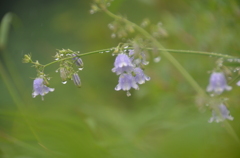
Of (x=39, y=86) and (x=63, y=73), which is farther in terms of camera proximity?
(x=39, y=86)

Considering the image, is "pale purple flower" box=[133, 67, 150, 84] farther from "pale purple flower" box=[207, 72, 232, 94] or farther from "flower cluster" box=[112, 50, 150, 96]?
"pale purple flower" box=[207, 72, 232, 94]

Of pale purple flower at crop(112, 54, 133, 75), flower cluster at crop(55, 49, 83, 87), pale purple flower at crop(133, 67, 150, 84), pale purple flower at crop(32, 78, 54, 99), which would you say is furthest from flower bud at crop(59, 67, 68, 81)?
pale purple flower at crop(133, 67, 150, 84)

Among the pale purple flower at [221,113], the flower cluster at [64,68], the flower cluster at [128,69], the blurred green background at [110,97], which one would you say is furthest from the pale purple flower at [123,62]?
the pale purple flower at [221,113]

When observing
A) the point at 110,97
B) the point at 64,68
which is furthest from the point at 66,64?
the point at 110,97

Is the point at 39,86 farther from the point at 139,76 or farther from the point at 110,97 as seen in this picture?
the point at 110,97

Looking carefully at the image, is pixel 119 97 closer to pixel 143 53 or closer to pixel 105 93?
pixel 105 93

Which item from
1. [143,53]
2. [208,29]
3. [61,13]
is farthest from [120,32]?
[61,13]
